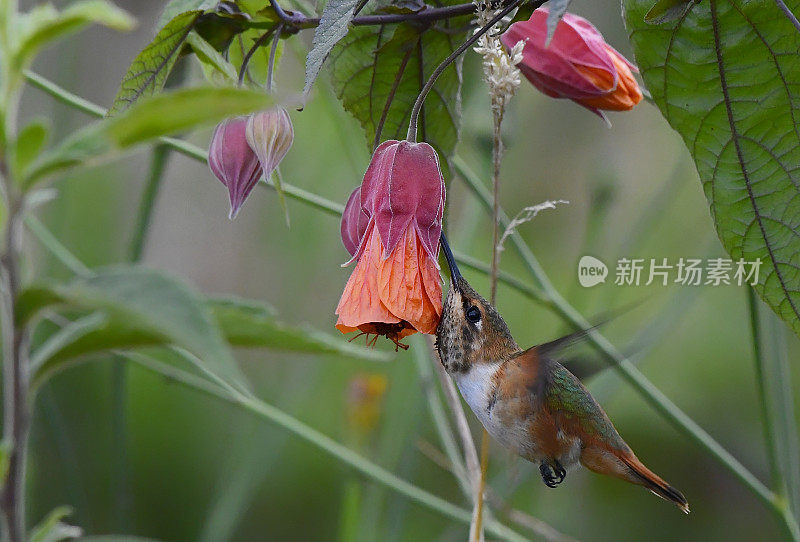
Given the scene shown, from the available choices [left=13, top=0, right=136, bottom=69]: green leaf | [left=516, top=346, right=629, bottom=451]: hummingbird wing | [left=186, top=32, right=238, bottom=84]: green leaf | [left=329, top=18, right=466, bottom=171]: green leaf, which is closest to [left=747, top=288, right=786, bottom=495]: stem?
[left=516, top=346, right=629, bottom=451]: hummingbird wing

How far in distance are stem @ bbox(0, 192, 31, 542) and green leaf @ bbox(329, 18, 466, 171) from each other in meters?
0.29

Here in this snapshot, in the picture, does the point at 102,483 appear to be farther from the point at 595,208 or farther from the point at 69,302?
the point at 69,302

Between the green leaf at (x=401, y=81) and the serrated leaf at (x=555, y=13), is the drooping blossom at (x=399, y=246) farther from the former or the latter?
the serrated leaf at (x=555, y=13)

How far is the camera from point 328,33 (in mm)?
403

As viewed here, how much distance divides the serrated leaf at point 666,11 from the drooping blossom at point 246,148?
20cm

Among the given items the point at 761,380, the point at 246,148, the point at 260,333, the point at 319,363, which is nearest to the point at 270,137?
the point at 246,148

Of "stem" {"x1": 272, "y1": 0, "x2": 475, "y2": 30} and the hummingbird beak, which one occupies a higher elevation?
"stem" {"x1": 272, "y1": 0, "x2": 475, "y2": 30}

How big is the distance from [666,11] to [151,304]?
296mm

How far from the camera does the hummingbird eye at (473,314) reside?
0.51 m

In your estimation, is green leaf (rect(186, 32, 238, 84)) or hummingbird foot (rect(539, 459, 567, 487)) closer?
green leaf (rect(186, 32, 238, 84))

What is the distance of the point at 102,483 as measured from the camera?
154cm

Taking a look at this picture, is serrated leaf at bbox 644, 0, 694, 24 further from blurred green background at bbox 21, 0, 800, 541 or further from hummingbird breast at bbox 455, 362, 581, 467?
blurred green background at bbox 21, 0, 800, 541

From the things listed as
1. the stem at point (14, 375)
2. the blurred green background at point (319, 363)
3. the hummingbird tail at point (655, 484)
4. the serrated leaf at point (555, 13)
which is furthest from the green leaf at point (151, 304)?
the blurred green background at point (319, 363)

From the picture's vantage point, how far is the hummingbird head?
0.51 meters
